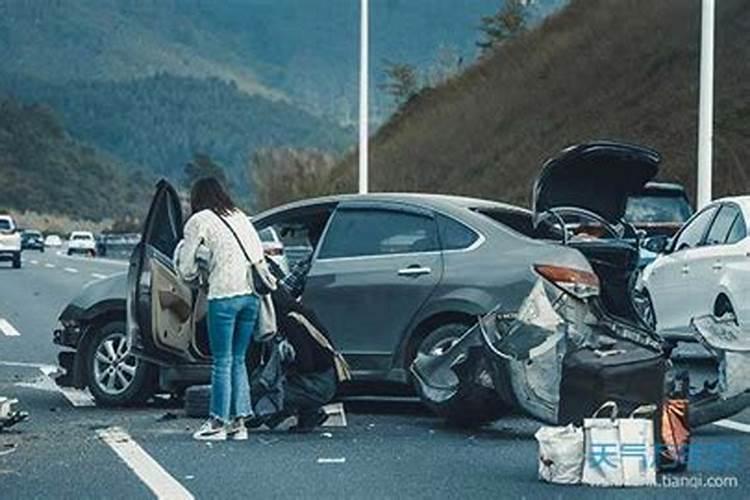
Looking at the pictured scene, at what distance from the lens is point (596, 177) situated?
12.5 meters

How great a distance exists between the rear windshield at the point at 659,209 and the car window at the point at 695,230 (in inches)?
249

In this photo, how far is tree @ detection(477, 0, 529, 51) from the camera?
240 feet

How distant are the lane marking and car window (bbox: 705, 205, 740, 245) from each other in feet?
20.2

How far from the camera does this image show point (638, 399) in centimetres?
1005

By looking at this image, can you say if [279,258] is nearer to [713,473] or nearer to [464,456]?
[464,456]

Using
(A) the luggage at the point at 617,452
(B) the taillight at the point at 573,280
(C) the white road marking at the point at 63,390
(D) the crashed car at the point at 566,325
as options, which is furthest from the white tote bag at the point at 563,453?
(C) the white road marking at the point at 63,390

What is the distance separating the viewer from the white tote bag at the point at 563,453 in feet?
30.8

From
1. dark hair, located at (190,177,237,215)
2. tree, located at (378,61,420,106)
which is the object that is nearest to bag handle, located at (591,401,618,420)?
dark hair, located at (190,177,237,215)

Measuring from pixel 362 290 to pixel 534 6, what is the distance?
7091 centimetres

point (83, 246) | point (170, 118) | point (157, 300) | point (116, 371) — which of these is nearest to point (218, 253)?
point (157, 300)

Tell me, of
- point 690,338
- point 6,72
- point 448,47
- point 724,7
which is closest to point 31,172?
point 6,72

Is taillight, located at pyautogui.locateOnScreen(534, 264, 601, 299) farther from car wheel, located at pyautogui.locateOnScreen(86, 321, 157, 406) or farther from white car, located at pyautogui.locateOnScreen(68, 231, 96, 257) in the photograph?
white car, located at pyautogui.locateOnScreen(68, 231, 96, 257)

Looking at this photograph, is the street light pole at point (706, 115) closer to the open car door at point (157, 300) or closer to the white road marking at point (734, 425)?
the white road marking at point (734, 425)

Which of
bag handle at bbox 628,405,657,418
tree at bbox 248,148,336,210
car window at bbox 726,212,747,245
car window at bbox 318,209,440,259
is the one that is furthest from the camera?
tree at bbox 248,148,336,210
